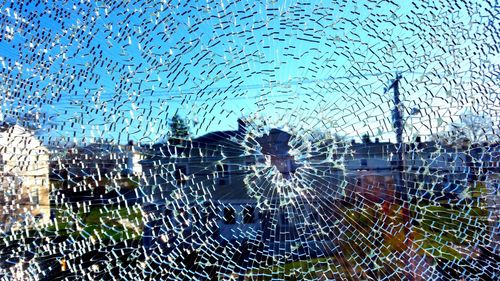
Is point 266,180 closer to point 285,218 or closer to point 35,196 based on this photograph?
point 285,218

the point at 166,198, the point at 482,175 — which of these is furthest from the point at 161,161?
the point at 482,175

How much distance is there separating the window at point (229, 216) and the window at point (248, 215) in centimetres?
3

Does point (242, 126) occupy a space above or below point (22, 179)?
above

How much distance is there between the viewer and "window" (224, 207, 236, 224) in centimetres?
88

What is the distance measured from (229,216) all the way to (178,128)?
0.87 ft

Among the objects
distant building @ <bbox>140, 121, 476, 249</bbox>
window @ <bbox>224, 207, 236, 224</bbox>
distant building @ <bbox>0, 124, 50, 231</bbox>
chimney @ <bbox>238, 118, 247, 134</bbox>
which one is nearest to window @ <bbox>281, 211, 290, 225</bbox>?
distant building @ <bbox>140, 121, 476, 249</bbox>

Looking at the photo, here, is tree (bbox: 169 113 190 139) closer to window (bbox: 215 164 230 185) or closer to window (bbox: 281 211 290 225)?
window (bbox: 215 164 230 185)

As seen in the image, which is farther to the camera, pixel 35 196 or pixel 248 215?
pixel 248 215

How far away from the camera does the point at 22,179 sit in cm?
77

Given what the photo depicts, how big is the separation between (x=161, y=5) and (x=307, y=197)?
0.60 meters

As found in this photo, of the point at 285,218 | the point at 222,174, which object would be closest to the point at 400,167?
the point at 285,218

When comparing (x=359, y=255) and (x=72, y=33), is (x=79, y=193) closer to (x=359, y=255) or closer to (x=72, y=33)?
(x=72, y=33)

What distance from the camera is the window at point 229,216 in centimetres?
88

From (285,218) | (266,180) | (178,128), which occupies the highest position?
(178,128)
